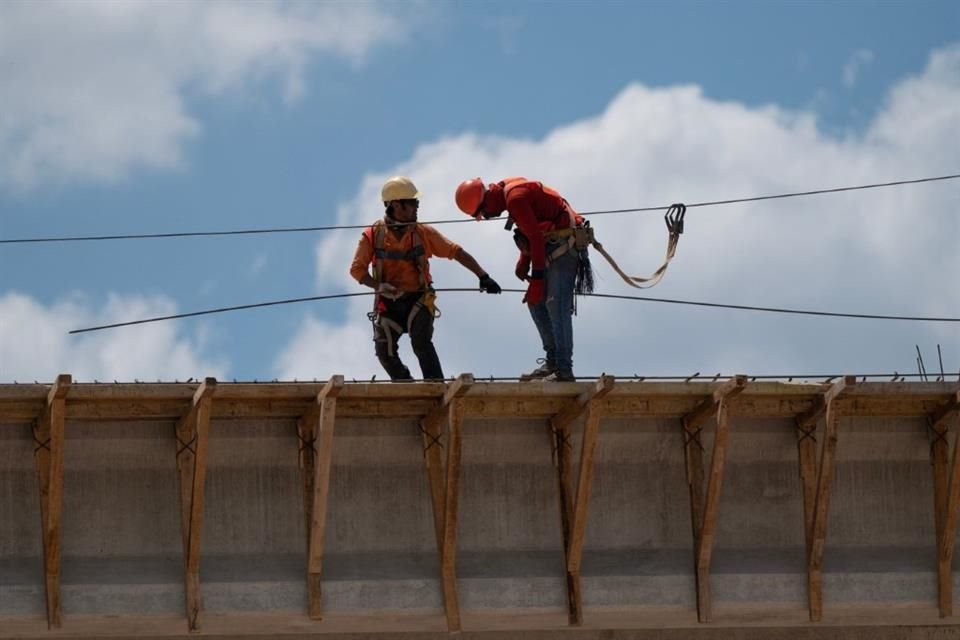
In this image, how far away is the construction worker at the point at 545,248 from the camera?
19109 mm

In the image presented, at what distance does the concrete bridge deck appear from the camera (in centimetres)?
1773

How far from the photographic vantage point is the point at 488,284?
20.0m

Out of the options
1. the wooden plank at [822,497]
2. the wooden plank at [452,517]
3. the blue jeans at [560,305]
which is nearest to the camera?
the wooden plank at [452,517]

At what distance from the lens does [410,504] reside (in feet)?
60.9

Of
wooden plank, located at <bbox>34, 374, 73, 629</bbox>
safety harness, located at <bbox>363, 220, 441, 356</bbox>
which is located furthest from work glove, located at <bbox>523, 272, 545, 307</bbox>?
wooden plank, located at <bbox>34, 374, 73, 629</bbox>

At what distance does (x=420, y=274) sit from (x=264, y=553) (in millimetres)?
3436

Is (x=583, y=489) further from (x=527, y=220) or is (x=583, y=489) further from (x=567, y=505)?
(x=527, y=220)

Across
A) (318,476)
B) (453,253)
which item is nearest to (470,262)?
(453,253)

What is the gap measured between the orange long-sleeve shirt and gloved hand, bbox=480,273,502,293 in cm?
53

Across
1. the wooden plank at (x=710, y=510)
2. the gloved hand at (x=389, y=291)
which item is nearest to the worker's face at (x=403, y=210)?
the gloved hand at (x=389, y=291)

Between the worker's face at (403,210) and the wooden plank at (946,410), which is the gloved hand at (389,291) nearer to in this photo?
the worker's face at (403,210)

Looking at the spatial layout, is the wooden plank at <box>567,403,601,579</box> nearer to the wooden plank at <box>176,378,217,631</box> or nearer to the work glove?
the work glove

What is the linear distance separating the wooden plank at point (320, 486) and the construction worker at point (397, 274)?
6.20 ft

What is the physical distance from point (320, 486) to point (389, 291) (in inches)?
106
